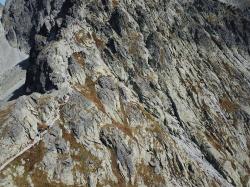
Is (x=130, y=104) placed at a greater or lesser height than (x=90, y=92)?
lesser

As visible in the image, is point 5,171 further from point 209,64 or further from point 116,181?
point 209,64

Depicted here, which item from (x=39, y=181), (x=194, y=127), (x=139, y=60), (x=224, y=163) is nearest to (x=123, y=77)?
(x=139, y=60)

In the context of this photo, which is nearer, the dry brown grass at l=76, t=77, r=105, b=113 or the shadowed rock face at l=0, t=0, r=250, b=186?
the shadowed rock face at l=0, t=0, r=250, b=186

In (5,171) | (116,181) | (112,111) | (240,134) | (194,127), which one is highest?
(5,171)

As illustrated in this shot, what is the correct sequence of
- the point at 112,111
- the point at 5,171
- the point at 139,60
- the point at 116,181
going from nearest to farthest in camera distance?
the point at 5,171, the point at 116,181, the point at 112,111, the point at 139,60

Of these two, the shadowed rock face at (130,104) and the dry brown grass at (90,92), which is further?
the dry brown grass at (90,92)

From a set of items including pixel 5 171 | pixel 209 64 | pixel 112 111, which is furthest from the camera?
pixel 209 64

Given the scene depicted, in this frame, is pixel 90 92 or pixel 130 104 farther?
pixel 130 104

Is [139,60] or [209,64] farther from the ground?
[139,60]
